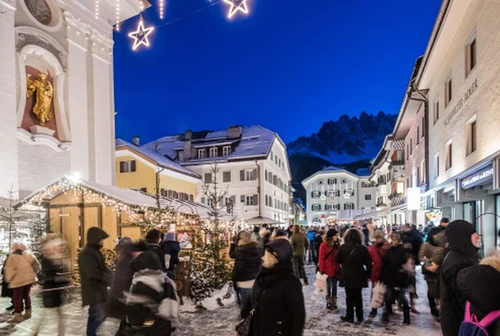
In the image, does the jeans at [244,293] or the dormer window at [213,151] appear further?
the dormer window at [213,151]

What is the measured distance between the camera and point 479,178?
9.77m

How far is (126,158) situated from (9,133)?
1969 centimetres

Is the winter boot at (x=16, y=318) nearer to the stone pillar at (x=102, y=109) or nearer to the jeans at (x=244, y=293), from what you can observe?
the jeans at (x=244, y=293)

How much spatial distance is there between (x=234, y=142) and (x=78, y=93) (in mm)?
26144

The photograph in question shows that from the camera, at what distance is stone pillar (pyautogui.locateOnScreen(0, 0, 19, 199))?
51.3 ft

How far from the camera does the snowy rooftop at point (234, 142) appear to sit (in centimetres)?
4388

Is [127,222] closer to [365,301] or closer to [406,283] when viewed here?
[365,301]

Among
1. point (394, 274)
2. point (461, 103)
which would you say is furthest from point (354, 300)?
point (461, 103)

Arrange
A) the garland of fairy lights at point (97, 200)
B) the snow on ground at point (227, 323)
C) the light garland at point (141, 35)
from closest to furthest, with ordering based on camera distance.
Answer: the snow on ground at point (227, 323)
the garland of fairy lights at point (97, 200)
the light garland at point (141, 35)

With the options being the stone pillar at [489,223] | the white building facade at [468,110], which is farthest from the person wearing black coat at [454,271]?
the stone pillar at [489,223]

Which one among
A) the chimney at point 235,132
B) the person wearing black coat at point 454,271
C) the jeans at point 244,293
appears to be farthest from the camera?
the chimney at point 235,132

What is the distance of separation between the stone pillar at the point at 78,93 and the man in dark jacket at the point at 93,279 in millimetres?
14388

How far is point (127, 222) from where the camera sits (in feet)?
52.0

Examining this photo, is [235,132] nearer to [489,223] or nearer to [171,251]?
[489,223]
